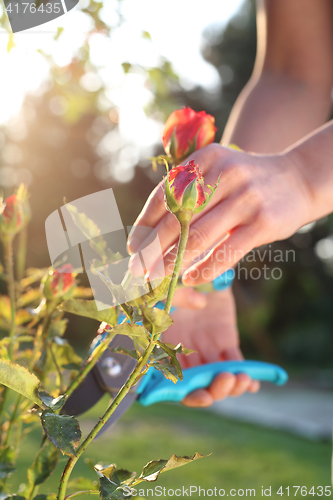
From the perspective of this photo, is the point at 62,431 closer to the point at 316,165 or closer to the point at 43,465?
the point at 43,465

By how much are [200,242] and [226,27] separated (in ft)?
20.3

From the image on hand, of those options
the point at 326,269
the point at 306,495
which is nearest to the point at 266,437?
the point at 306,495

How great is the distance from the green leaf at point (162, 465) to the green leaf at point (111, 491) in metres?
0.01

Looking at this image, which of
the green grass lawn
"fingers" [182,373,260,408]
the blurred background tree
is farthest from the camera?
the blurred background tree

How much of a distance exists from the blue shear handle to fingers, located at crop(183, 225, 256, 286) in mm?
155

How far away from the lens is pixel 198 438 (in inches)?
90.7

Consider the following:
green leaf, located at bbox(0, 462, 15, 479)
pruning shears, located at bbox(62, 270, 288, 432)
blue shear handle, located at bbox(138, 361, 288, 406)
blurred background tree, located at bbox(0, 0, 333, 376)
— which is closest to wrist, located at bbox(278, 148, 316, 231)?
pruning shears, located at bbox(62, 270, 288, 432)

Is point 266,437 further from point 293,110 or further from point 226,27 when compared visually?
point 226,27

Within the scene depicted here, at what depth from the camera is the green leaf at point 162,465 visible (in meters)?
0.23

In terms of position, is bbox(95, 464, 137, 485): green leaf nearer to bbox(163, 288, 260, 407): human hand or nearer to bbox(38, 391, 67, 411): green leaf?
bbox(38, 391, 67, 411): green leaf

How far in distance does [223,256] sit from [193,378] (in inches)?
8.8

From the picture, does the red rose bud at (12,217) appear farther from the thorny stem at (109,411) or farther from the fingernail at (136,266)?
the thorny stem at (109,411)

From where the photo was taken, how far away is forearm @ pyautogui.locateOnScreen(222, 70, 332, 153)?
0.70 m

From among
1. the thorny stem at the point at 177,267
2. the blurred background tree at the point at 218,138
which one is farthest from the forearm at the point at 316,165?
the blurred background tree at the point at 218,138
